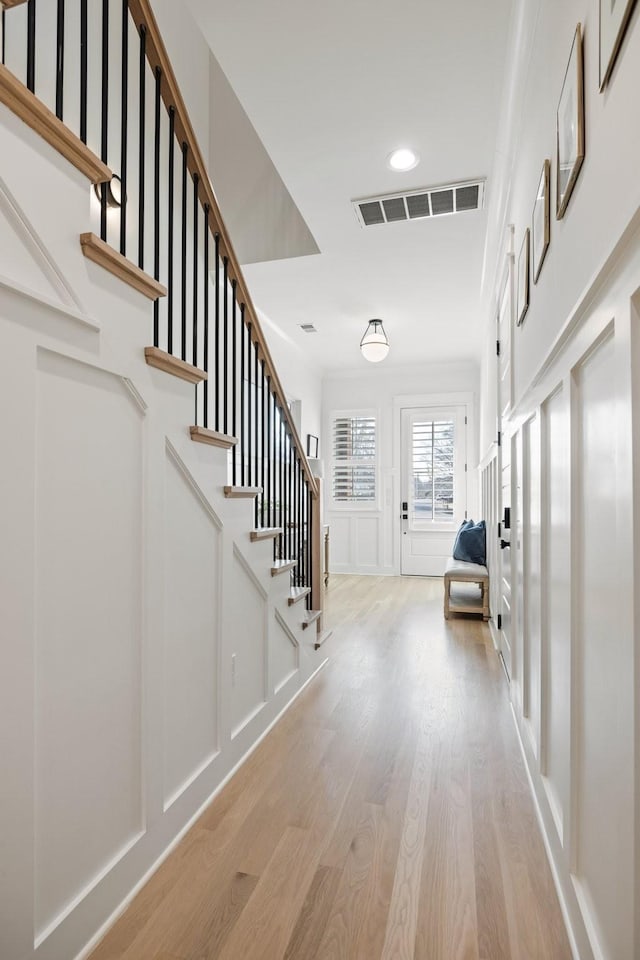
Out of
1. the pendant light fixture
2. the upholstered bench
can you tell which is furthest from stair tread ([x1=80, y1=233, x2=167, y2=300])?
the pendant light fixture

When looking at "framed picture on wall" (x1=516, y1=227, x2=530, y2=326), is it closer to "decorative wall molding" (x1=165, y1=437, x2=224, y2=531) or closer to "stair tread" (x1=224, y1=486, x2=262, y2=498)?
"stair tread" (x1=224, y1=486, x2=262, y2=498)

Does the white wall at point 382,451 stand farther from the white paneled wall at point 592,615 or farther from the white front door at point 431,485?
the white paneled wall at point 592,615

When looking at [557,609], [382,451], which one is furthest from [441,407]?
[557,609]

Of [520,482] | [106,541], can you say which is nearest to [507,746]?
[520,482]

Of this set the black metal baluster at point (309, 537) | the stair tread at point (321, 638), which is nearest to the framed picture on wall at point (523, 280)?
the black metal baluster at point (309, 537)

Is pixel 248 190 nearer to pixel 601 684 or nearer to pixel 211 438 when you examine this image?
pixel 211 438

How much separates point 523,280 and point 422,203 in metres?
1.41

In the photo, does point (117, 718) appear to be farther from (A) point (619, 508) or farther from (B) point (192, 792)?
(A) point (619, 508)

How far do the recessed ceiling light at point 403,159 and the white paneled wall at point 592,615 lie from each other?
6.03 feet

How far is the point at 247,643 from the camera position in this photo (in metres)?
2.10

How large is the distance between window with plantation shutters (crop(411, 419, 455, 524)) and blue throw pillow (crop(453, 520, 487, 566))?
190cm

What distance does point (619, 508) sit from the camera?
0.90 metres

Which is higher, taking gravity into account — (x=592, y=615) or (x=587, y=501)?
(x=587, y=501)

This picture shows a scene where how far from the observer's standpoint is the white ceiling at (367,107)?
6.88 ft
